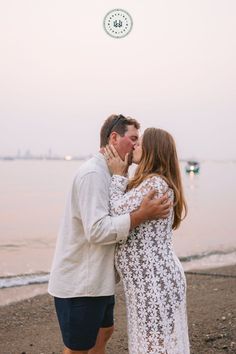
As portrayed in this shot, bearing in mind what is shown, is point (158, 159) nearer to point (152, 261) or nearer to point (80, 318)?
point (152, 261)

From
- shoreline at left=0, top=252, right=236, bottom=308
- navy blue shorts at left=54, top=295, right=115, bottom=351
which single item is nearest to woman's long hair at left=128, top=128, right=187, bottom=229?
navy blue shorts at left=54, top=295, right=115, bottom=351

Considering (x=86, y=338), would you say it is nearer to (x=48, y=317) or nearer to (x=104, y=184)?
(x=104, y=184)

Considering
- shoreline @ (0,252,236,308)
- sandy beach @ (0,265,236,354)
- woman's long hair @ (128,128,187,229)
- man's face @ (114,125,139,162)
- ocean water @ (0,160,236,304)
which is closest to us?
woman's long hair @ (128,128,187,229)

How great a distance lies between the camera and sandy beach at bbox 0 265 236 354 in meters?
5.61

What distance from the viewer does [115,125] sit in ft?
11.6

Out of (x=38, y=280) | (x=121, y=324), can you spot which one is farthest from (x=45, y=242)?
(x=121, y=324)

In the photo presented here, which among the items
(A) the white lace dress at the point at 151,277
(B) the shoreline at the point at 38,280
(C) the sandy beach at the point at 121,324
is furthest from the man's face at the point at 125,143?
(B) the shoreline at the point at 38,280

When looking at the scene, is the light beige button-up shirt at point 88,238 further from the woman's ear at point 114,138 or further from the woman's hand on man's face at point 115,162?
the woman's ear at point 114,138

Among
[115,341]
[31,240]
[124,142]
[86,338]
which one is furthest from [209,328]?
[31,240]

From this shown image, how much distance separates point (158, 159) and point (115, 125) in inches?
18.5

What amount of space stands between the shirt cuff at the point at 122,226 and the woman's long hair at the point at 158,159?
0.28 metres

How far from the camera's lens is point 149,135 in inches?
129

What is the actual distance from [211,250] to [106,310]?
41.3ft

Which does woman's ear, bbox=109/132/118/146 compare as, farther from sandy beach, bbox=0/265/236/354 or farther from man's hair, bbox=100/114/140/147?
sandy beach, bbox=0/265/236/354
